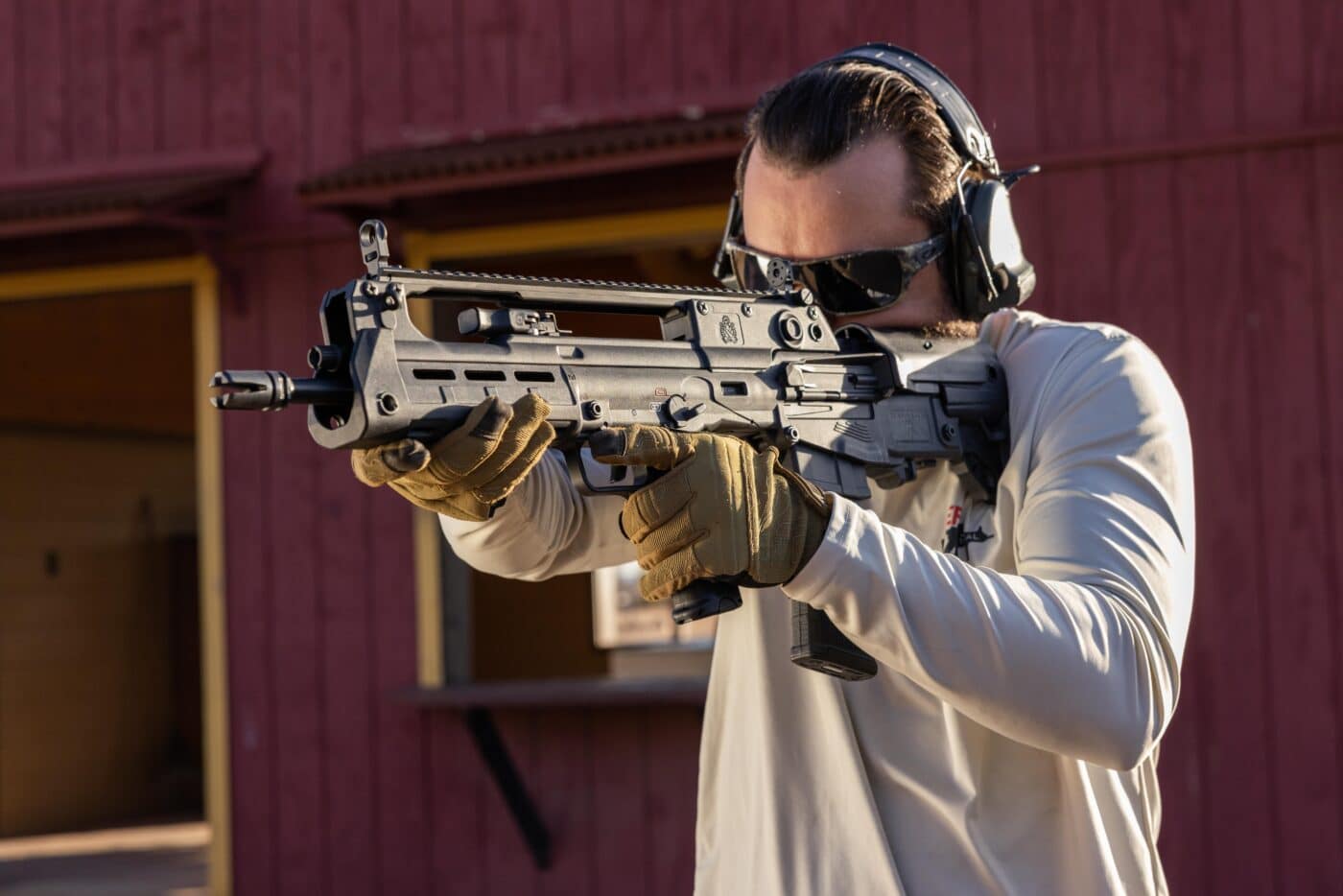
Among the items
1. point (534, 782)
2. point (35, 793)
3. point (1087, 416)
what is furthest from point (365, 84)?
point (35, 793)

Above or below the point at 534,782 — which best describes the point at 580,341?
above

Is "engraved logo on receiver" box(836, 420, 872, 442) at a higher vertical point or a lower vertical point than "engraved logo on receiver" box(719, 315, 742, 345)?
lower

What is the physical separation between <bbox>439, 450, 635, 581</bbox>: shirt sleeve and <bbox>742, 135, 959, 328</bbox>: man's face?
490mm

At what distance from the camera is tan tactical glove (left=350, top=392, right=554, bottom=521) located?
6.09 feet

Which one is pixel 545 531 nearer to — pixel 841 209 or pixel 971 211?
pixel 841 209

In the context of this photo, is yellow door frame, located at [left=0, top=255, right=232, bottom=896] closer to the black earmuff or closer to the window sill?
the window sill

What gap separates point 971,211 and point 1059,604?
87cm

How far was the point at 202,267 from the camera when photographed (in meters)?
6.62

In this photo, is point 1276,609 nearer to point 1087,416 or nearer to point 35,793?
point 1087,416

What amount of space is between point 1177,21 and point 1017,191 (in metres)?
0.82

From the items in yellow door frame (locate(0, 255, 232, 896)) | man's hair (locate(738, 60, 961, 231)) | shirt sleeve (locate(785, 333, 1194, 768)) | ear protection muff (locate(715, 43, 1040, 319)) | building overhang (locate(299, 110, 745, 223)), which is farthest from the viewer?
yellow door frame (locate(0, 255, 232, 896))

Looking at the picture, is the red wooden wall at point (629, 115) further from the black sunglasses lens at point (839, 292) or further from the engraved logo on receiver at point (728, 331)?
Answer: the engraved logo on receiver at point (728, 331)

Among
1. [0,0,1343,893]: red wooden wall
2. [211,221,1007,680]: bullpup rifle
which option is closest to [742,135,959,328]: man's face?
[211,221,1007,680]: bullpup rifle

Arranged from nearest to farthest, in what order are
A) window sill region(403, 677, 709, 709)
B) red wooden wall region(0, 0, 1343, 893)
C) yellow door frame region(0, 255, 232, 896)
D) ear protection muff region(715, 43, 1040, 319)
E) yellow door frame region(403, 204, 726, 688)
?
ear protection muff region(715, 43, 1040, 319) < red wooden wall region(0, 0, 1343, 893) < window sill region(403, 677, 709, 709) < yellow door frame region(403, 204, 726, 688) < yellow door frame region(0, 255, 232, 896)
